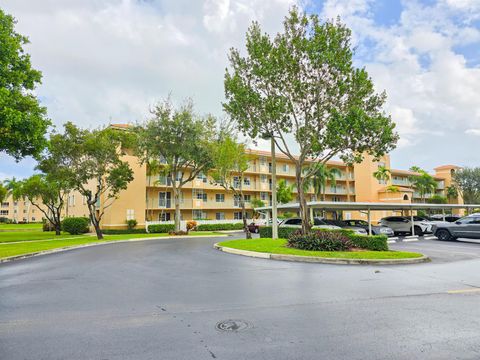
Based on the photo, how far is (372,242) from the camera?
1457 centimetres

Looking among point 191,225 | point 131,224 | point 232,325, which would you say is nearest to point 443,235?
Result: point 232,325

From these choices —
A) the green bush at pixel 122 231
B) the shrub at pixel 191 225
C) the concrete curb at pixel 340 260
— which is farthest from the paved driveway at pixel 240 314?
the shrub at pixel 191 225

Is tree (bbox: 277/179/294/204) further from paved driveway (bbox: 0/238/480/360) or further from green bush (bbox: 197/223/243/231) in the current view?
paved driveway (bbox: 0/238/480/360)

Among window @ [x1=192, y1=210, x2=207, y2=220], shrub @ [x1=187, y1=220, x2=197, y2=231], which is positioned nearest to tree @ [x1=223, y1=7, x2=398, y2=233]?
shrub @ [x1=187, y1=220, x2=197, y2=231]

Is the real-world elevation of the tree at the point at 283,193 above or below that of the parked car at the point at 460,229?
above

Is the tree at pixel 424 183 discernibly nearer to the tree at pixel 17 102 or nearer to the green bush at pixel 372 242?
the green bush at pixel 372 242

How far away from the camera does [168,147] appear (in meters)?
30.0

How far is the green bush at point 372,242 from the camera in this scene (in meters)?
14.5

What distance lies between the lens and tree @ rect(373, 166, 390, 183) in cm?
5244

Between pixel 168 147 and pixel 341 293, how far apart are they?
2516 cm

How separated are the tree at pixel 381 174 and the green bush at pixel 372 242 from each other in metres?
40.9

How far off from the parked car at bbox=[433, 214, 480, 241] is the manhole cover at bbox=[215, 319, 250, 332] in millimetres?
20639

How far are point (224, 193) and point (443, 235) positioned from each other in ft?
92.3

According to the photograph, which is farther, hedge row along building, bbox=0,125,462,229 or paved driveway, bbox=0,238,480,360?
hedge row along building, bbox=0,125,462,229
